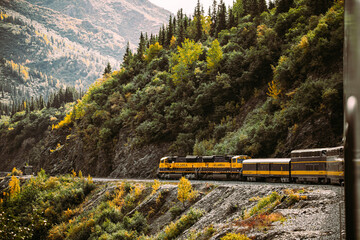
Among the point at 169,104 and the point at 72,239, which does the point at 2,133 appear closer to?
the point at 169,104

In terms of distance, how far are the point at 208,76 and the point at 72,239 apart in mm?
38138

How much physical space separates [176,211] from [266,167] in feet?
33.1

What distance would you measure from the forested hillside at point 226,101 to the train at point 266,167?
4470mm

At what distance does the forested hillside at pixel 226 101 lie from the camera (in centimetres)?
3991

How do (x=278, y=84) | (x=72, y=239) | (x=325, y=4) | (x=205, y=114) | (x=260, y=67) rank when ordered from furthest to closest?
(x=205, y=114) < (x=260, y=67) < (x=325, y=4) < (x=278, y=84) < (x=72, y=239)

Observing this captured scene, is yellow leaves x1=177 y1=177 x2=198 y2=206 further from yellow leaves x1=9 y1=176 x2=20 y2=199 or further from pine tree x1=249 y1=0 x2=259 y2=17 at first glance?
pine tree x1=249 y1=0 x2=259 y2=17

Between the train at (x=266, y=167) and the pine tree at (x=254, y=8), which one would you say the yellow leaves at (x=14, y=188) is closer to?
the train at (x=266, y=167)

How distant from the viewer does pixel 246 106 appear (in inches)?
2106

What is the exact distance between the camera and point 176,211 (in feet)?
95.6

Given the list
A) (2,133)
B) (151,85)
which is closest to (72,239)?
(151,85)

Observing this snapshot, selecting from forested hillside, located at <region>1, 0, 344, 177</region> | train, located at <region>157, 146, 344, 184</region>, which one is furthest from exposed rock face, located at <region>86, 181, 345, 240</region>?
forested hillside, located at <region>1, 0, 344, 177</region>

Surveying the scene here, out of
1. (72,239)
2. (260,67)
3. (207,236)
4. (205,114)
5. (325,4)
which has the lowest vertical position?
(72,239)

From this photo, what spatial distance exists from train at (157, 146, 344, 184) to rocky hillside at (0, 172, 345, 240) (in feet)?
10.5

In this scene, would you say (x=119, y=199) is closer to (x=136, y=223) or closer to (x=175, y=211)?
(x=136, y=223)
